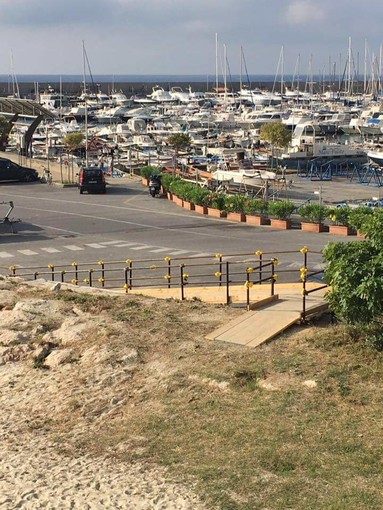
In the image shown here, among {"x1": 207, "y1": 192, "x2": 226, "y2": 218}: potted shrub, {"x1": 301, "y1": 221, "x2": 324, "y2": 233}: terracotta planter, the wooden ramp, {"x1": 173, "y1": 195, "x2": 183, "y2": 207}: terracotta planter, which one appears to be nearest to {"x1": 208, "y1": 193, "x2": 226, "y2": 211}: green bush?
{"x1": 207, "y1": 192, "x2": 226, "y2": 218}: potted shrub

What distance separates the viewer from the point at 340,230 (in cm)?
3108

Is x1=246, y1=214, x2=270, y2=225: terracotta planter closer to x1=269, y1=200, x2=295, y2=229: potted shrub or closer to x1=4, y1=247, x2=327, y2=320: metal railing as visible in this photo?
x1=269, y1=200, x2=295, y2=229: potted shrub

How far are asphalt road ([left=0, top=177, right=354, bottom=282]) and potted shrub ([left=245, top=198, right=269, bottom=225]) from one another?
0.75 metres

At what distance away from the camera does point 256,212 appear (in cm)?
3438

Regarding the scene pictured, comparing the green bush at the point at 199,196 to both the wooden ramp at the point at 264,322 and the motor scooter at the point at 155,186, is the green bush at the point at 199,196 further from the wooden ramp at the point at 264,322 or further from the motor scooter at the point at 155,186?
the wooden ramp at the point at 264,322

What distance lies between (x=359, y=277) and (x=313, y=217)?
1874 cm

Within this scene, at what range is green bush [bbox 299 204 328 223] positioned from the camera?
104ft

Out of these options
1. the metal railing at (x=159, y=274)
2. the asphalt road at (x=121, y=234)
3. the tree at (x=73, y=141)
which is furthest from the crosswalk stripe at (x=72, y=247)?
the tree at (x=73, y=141)

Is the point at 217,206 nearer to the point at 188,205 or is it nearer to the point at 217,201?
the point at 217,201

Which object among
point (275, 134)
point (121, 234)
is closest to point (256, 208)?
point (121, 234)

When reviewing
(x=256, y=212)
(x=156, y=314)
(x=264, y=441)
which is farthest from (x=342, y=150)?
(x=264, y=441)

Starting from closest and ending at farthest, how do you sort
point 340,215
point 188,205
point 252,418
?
point 252,418 < point 340,215 < point 188,205

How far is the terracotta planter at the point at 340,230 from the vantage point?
30.9 m

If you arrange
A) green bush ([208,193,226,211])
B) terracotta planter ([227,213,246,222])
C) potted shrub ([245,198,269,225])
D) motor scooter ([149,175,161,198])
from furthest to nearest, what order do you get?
motor scooter ([149,175,161,198]), green bush ([208,193,226,211]), terracotta planter ([227,213,246,222]), potted shrub ([245,198,269,225])
